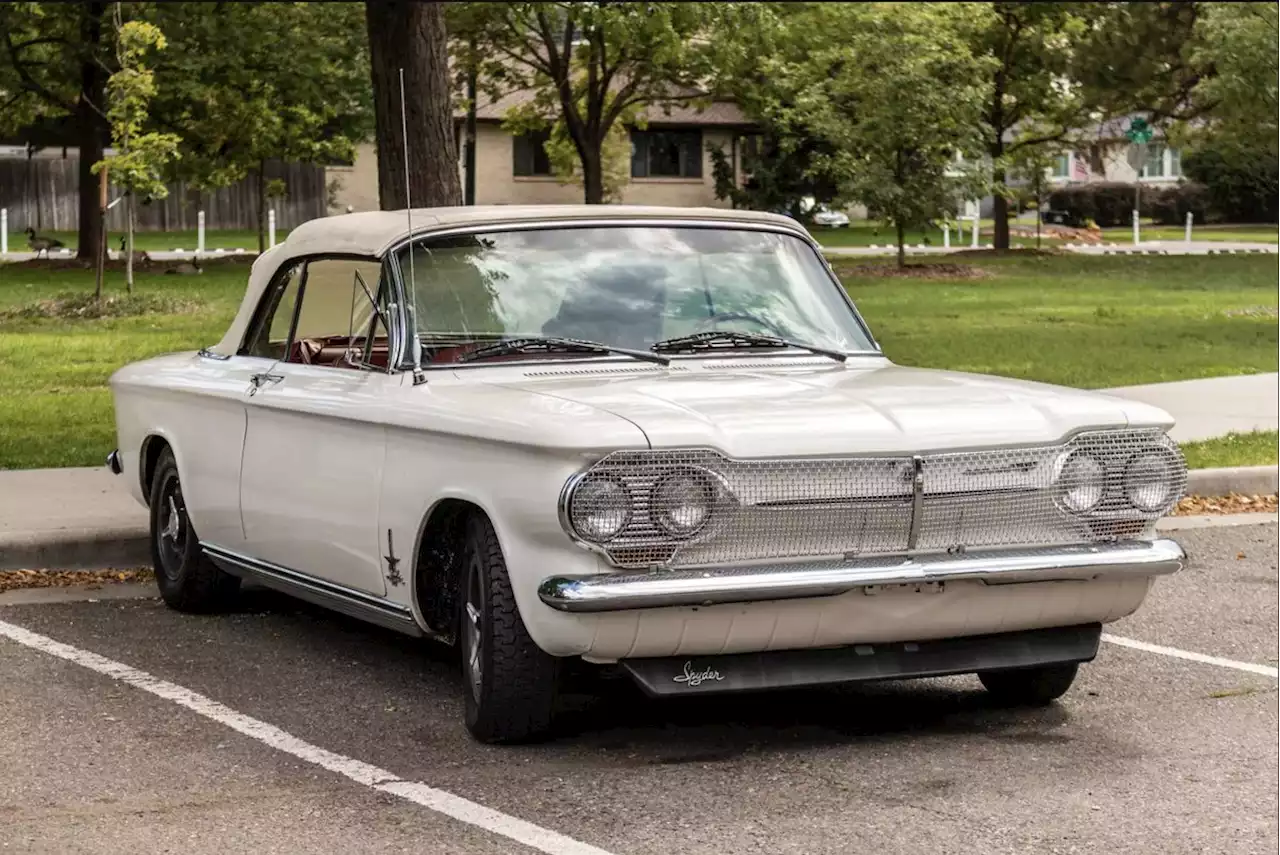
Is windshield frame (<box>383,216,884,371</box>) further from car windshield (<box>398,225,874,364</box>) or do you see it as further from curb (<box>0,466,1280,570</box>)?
curb (<box>0,466,1280,570</box>)

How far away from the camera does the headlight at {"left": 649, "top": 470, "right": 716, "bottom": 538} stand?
5.67 meters

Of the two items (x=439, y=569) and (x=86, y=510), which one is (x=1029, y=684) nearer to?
(x=439, y=569)

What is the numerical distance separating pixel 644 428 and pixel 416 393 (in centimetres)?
114

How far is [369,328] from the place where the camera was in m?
7.21

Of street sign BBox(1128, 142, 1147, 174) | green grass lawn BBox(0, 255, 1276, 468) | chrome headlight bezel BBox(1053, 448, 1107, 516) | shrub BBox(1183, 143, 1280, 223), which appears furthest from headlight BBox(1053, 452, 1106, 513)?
shrub BBox(1183, 143, 1280, 223)

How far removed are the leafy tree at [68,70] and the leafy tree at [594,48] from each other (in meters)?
6.49

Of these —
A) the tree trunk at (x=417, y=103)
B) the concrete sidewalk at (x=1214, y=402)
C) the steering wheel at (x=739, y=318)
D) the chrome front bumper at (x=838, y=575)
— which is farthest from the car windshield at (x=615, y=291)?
the tree trunk at (x=417, y=103)

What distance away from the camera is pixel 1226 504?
11828 mm

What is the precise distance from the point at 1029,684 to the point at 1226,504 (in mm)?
5454

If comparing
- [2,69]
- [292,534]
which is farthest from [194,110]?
[292,534]

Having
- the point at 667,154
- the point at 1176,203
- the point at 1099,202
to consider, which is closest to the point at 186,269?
the point at 667,154

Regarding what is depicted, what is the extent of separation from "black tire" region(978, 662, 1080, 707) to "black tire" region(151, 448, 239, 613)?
10.5ft

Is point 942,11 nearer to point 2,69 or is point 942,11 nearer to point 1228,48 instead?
point 1228,48

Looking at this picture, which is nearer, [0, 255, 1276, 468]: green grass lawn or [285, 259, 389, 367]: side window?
[285, 259, 389, 367]: side window
